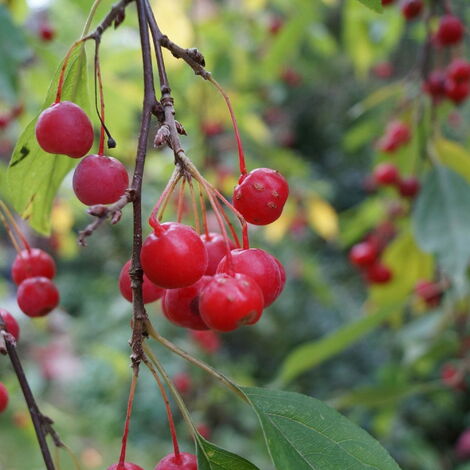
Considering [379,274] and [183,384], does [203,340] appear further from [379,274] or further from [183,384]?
[379,274]

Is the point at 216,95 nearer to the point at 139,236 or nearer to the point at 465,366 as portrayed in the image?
the point at 465,366

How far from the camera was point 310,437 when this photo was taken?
0.64 m

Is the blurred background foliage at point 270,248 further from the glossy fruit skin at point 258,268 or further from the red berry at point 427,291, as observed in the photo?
the glossy fruit skin at point 258,268

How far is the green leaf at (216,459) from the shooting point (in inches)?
25.2

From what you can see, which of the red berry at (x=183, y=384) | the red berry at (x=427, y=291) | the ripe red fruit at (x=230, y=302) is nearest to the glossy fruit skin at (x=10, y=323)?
the ripe red fruit at (x=230, y=302)

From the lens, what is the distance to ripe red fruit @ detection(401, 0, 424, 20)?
5.18 feet

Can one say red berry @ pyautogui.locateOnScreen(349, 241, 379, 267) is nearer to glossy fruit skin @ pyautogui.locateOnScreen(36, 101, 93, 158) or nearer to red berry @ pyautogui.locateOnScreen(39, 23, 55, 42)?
red berry @ pyautogui.locateOnScreen(39, 23, 55, 42)

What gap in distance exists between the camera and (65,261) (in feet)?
21.3

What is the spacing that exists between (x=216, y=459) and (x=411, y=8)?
1.32 m

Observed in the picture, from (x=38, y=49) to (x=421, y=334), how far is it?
143 centimetres

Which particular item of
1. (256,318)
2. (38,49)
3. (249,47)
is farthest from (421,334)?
(249,47)

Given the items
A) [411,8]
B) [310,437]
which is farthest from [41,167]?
[411,8]

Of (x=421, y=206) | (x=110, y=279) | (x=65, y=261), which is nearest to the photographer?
(x=421, y=206)

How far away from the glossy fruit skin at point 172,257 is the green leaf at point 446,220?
991mm
